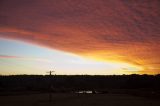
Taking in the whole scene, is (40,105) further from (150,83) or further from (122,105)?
(150,83)

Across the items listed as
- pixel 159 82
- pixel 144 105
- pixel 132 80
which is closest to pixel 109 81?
pixel 132 80

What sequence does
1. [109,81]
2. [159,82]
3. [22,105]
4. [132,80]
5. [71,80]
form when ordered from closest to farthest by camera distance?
[22,105], [159,82], [132,80], [71,80], [109,81]

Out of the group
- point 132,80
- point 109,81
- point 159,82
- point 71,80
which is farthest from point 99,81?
point 159,82

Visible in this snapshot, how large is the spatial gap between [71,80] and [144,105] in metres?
107

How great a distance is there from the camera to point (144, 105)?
38812mm

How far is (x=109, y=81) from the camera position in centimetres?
15562

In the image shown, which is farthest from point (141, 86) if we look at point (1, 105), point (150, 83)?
point (1, 105)

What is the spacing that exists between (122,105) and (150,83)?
8323 cm

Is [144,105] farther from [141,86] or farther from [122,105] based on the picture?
[141,86]

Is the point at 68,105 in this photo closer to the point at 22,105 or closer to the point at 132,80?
the point at 22,105

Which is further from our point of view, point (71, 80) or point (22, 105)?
point (71, 80)

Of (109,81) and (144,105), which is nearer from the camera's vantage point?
(144,105)

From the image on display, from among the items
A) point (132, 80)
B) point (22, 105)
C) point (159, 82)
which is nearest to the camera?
point (22, 105)

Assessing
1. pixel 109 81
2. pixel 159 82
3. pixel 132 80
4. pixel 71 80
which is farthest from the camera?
pixel 109 81
